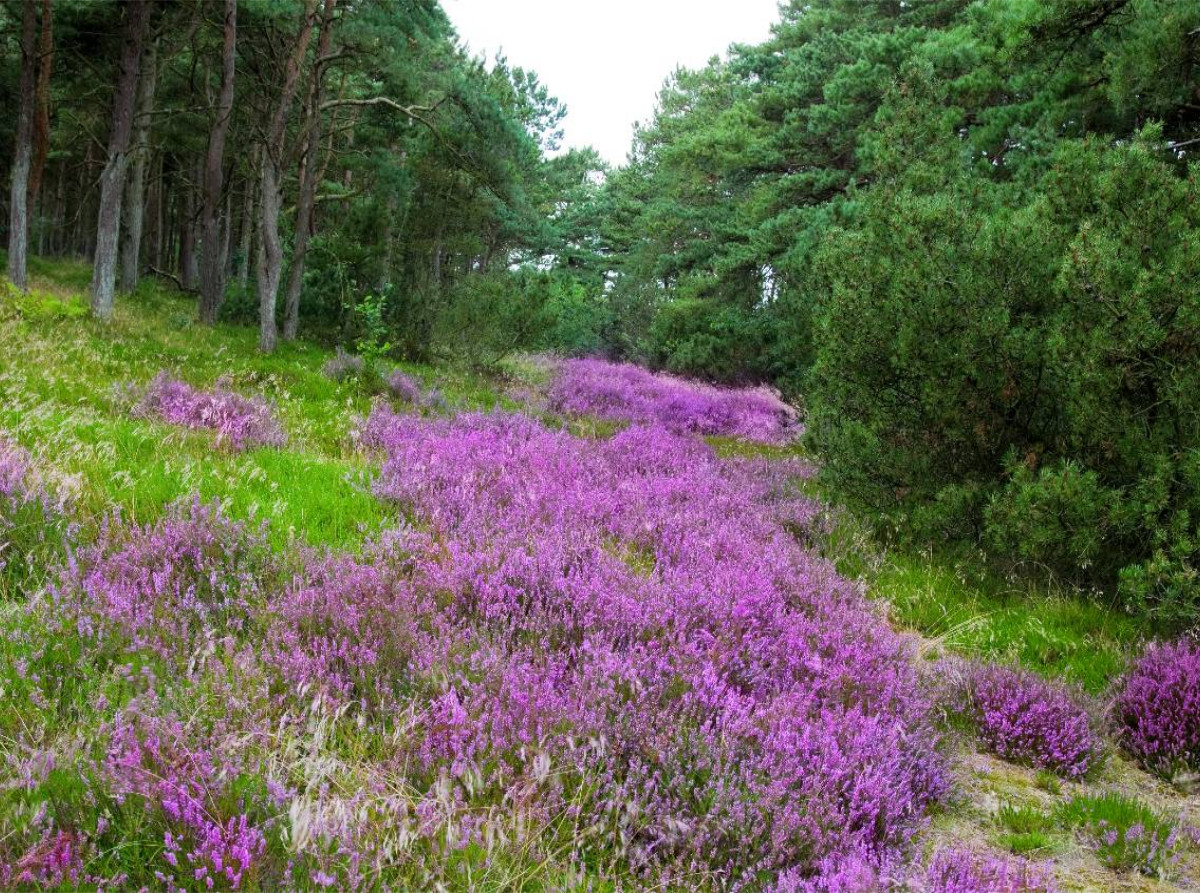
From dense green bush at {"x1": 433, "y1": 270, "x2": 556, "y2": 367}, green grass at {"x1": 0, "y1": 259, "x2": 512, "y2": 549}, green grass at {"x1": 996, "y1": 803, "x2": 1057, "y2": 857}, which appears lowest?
green grass at {"x1": 996, "y1": 803, "x2": 1057, "y2": 857}

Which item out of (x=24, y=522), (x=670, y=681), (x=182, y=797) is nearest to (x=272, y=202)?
(x=24, y=522)

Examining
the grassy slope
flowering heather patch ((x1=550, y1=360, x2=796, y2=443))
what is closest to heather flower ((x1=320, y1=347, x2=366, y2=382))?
the grassy slope

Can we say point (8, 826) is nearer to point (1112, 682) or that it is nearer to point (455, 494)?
point (455, 494)

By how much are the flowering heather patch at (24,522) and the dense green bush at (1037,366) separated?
5.22 m

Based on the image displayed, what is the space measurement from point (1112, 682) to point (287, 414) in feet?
23.4

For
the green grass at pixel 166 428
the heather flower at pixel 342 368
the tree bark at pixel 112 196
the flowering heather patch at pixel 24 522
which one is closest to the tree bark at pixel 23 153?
the tree bark at pixel 112 196

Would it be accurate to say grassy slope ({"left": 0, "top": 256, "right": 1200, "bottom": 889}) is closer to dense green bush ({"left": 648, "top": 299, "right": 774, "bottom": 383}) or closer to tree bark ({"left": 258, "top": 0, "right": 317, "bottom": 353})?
tree bark ({"left": 258, "top": 0, "right": 317, "bottom": 353})

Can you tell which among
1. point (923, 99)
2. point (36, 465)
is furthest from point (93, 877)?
point (923, 99)

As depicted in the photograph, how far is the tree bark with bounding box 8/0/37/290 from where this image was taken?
42.8 ft

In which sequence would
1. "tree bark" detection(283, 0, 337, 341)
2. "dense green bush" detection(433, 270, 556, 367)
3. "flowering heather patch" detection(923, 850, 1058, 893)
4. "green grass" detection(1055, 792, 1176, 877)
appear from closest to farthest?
"flowering heather patch" detection(923, 850, 1058, 893) → "green grass" detection(1055, 792, 1176, 877) → "tree bark" detection(283, 0, 337, 341) → "dense green bush" detection(433, 270, 556, 367)

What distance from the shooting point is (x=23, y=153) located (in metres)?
13.5

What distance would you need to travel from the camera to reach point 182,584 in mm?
3178

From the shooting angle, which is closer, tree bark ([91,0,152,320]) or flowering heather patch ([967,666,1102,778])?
flowering heather patch ([967,666,1102,778])

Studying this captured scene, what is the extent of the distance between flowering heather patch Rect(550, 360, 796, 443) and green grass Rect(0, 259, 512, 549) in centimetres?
232
